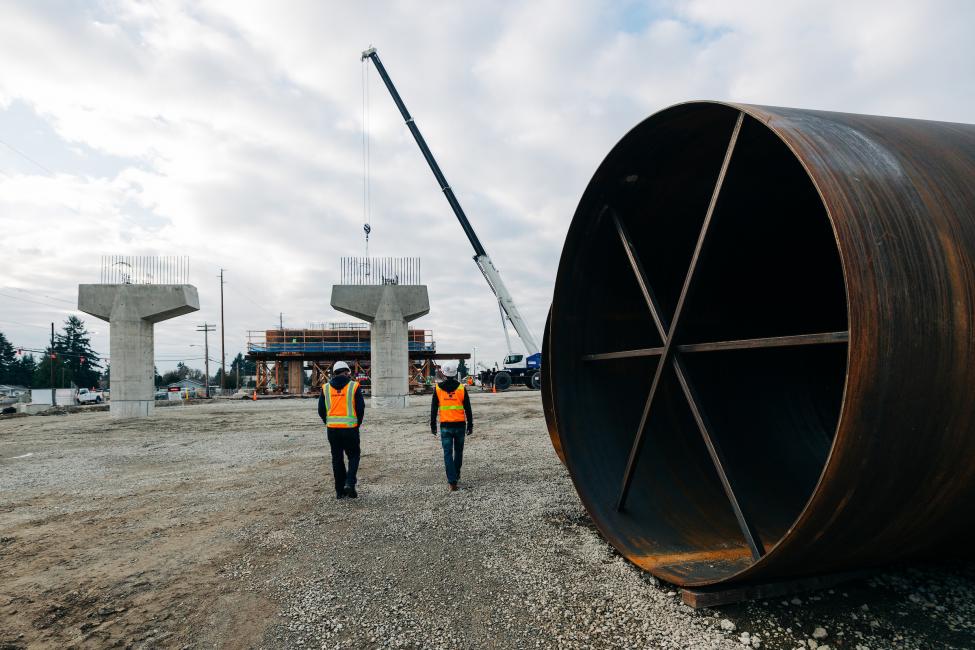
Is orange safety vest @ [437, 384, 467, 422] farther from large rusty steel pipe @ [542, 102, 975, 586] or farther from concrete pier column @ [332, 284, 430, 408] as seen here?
concrete pier column @ [332, 284, 430, 408]

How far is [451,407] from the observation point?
6285mm

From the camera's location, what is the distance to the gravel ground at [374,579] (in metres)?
2.90

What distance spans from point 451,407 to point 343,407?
126 cm

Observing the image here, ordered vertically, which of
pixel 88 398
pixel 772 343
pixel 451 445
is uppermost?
pixel 772 343

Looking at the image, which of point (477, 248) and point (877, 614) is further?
point (477, 248)

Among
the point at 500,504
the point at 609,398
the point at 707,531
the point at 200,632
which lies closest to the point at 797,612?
the point at 707,531

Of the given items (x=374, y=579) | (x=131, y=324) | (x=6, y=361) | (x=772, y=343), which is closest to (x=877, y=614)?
(x=772, y=343)

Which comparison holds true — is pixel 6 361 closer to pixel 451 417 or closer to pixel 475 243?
pixel 475 243

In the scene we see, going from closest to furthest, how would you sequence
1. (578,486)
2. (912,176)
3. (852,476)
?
(852,476) < (912,176) < (578,486)

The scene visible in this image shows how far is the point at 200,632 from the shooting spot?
3.08 m

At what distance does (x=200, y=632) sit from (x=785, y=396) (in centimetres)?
559

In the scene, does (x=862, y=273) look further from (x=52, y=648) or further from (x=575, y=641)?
(x=52, y=648)

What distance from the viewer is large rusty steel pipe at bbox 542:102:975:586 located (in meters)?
2.21

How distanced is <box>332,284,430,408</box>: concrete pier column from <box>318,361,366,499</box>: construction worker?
13.0 m
